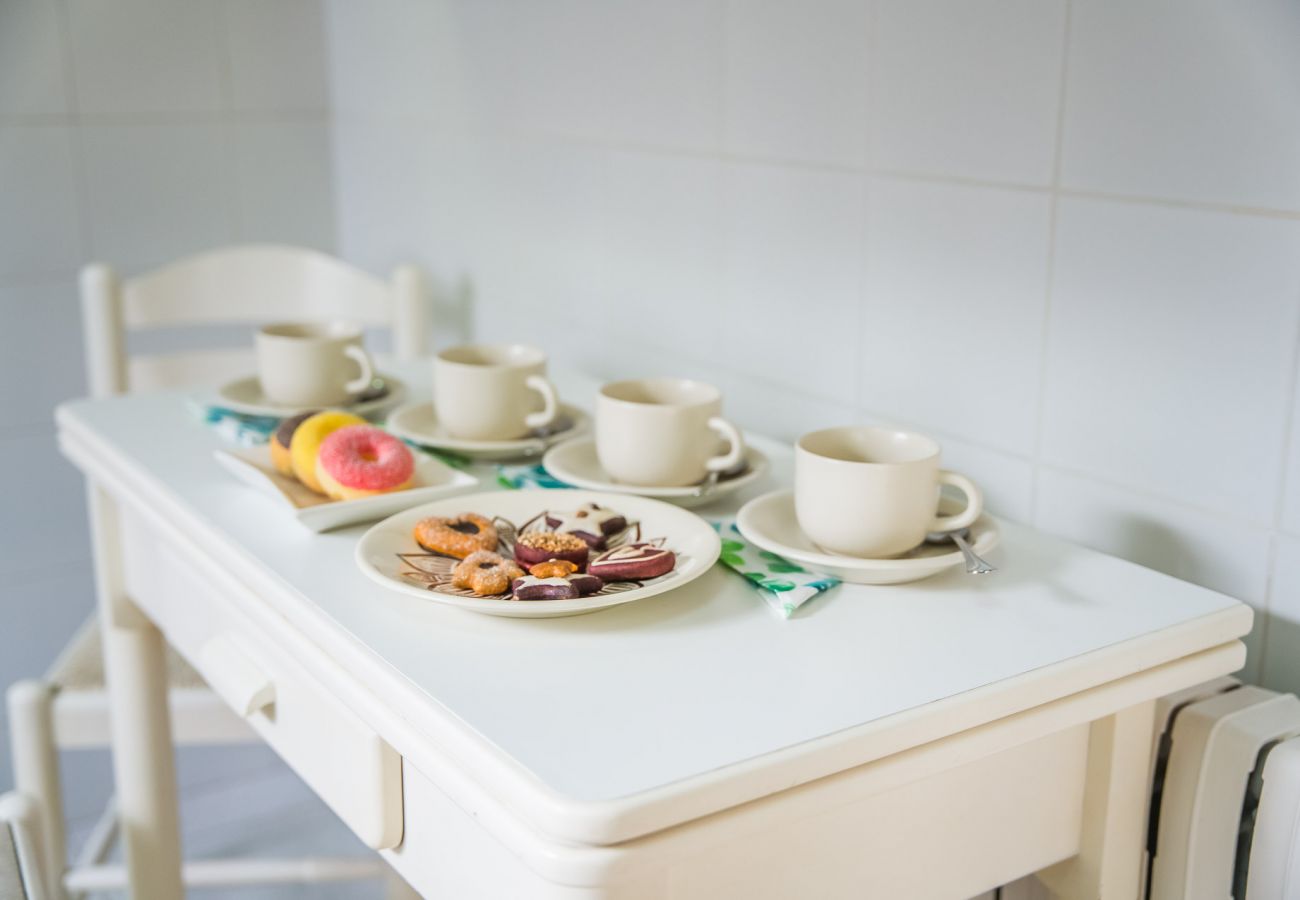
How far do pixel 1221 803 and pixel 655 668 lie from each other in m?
0.36

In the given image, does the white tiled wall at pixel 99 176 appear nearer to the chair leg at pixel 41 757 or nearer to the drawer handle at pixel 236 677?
the chair leg at pixel 41 757

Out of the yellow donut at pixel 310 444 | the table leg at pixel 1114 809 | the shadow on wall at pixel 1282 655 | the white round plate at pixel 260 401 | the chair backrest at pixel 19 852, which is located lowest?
the chair backrest at pixel 19 852

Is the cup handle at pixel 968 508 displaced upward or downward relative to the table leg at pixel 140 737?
upward

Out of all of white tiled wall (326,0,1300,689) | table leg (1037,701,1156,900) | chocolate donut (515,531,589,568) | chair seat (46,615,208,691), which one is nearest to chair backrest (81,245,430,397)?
white tiled wall (326,0,1300,689)

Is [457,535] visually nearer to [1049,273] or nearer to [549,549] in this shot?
[549,549]

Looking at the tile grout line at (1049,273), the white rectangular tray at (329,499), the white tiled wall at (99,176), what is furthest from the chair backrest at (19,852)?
the white tiled wall at (99,176)

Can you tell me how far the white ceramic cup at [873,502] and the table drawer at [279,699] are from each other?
0.28 meters

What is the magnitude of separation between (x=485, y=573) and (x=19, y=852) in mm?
350

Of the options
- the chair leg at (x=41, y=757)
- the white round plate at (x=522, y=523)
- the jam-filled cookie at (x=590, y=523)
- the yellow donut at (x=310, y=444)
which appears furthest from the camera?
the chair leg at (x=41, y=757)

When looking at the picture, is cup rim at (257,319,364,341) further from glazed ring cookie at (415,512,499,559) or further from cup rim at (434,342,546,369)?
glazed ring cookie at (415,512,499,559)

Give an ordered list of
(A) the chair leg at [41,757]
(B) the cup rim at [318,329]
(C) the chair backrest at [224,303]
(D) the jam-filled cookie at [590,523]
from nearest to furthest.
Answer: (D) the jam-filled cookie at [590,523], (B) the cup rim at [318,329], (A) the chair leg at [41,757], (C) the chair backrest at [224,303]

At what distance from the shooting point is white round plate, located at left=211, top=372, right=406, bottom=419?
108 cm

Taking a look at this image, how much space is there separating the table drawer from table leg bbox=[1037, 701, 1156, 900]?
389 millimetres

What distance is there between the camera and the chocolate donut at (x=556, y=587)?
70cm
